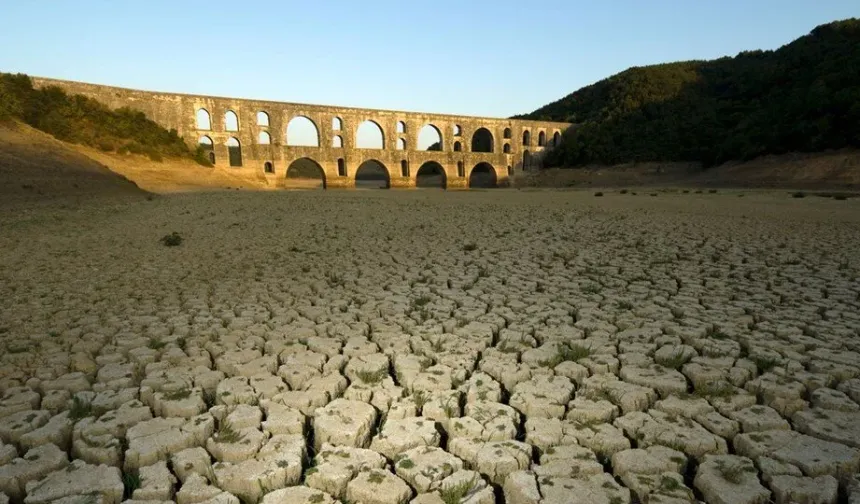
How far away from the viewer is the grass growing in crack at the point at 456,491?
1669mm

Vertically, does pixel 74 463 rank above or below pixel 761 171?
below

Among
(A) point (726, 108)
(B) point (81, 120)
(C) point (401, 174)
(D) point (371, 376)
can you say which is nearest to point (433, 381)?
(D) point (371, 376)

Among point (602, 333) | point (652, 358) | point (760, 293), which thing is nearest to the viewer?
point (652, 358)

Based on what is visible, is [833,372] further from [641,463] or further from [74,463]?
[74,463]

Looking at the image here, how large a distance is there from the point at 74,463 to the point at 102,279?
154 inches

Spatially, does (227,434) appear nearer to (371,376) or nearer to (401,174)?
(371,376)

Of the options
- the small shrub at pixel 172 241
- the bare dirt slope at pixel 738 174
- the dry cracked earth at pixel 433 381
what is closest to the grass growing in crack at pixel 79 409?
the dry cracked earth at pixel 433 381

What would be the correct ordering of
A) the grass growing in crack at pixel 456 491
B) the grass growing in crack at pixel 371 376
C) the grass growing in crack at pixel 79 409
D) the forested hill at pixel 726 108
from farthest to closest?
the forested hill at pixel 726 108
the grass growing in crack at pixel 371 376
the grass growing in crack at pixel 79 409
the grass growing in crack at pixel 456 491

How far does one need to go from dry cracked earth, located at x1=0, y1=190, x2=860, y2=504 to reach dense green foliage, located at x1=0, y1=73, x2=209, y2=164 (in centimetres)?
2367

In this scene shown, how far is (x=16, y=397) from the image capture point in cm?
240

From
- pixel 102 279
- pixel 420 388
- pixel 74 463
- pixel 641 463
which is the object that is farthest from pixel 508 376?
pixel 102 279

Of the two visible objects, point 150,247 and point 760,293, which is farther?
point 150,247

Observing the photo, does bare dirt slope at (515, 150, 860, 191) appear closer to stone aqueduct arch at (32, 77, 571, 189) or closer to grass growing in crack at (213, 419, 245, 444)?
stone aqueduct arch at (32, 77, 571, 189)

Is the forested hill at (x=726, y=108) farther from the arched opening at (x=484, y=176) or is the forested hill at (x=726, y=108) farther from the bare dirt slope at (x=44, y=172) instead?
the bare dirt slope at (x=44, y=172)
